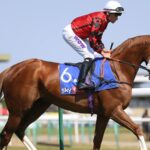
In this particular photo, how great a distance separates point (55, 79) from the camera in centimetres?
816

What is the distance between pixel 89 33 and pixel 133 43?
Result: 61cm

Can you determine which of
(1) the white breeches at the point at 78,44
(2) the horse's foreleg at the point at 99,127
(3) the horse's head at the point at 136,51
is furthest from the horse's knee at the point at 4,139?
(3) the horse's head at the point at 136,51

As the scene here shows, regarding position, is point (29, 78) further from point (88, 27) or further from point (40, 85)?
point (88, 27)

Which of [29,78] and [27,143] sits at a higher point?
[29,78]

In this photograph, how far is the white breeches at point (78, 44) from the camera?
8047mm

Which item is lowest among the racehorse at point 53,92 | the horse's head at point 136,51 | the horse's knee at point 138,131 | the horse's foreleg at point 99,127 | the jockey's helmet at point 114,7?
the horse's foreleg at point 99,127

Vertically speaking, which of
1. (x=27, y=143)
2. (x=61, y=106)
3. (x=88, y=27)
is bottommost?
(x=27, y=143)

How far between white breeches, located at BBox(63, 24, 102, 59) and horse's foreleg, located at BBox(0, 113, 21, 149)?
124cm

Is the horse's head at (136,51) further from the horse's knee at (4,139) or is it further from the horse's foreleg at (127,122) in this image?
the horse's knee at (4,139)

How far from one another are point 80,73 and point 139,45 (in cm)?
87

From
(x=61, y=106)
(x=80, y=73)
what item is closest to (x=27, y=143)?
(x=61, y=106)

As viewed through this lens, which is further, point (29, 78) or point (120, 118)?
point (29, 78)

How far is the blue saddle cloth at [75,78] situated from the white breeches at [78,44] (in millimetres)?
183

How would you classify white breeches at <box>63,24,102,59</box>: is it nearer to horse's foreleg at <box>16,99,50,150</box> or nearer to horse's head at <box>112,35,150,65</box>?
horse's head at <box>112,35,150,65</box>
